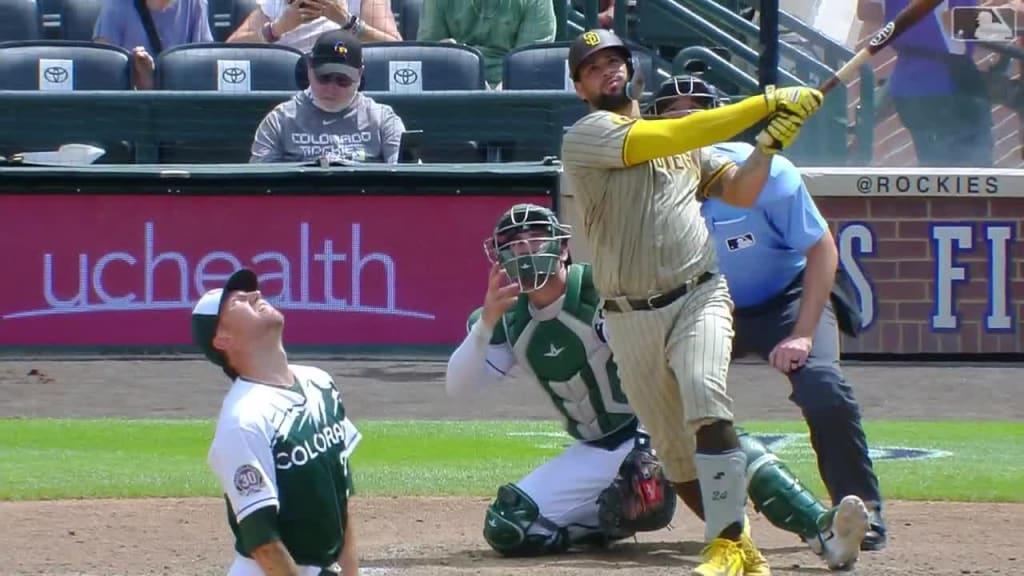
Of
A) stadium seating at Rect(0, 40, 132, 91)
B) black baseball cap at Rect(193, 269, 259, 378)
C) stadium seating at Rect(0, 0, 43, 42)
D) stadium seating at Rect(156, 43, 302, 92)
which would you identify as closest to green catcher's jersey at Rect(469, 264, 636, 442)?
black baseball cap at Rect(193, 269, 259, 378)

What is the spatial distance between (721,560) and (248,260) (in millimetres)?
6500

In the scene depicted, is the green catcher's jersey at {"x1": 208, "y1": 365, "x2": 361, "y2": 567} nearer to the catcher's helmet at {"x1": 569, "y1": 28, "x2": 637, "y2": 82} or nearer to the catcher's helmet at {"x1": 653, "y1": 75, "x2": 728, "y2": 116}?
the catcher's helmet at {"x1": 569, "y1": 28, "x2": 637, "y2": 82}

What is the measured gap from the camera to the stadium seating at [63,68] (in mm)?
12305

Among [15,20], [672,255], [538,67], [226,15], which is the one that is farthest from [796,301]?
[15,20]

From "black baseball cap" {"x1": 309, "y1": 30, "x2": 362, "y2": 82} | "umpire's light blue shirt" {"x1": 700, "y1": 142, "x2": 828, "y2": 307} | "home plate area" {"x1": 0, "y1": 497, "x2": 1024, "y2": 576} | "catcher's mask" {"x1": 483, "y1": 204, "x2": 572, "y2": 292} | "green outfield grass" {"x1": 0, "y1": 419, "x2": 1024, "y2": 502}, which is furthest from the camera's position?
"black baseball cap" {"x1": 309, "y1": 30, "x2": 362, "y2": 82}

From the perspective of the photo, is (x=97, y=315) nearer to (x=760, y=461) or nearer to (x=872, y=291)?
(x=872, y=291)

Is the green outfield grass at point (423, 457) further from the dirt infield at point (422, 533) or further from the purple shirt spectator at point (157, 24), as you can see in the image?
the purple shirt spectator at point (157, 24)

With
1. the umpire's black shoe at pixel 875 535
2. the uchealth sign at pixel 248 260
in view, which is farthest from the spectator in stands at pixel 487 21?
the umpire's black shoe at pixel 875 535

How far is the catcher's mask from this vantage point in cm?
598

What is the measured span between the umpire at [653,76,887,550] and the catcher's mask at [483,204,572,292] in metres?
0.57

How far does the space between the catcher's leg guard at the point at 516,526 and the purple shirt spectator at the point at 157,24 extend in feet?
23.8

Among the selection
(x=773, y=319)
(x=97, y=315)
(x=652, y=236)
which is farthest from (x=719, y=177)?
(x=97, y=315)

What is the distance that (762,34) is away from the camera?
465 inches

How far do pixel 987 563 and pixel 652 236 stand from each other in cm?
169
